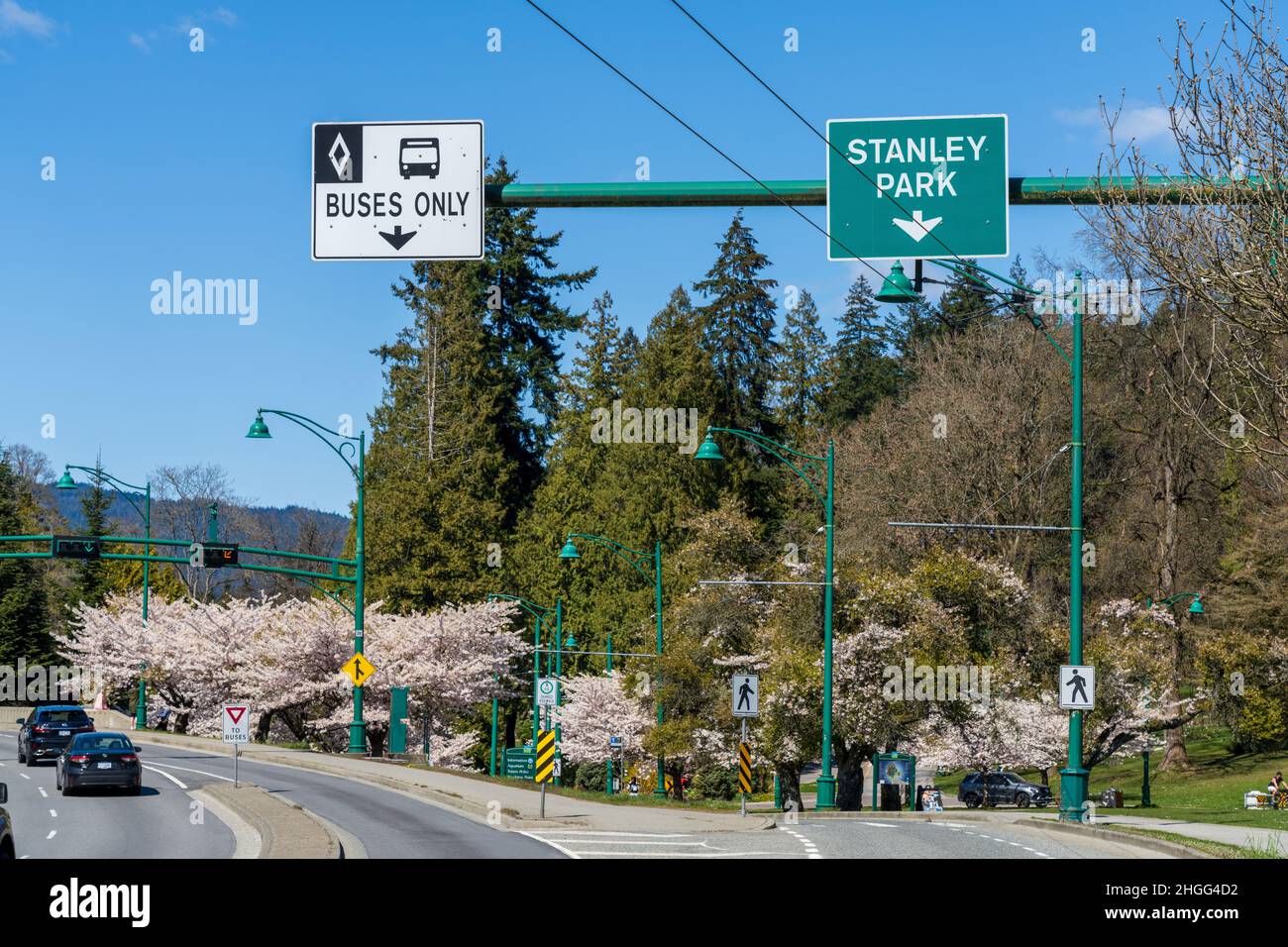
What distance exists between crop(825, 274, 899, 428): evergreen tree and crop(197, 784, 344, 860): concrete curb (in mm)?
60683

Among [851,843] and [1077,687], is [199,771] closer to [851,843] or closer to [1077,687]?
[851,843]

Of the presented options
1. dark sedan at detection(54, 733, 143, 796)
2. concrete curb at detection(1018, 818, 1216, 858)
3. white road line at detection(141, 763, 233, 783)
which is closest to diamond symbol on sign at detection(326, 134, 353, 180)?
concrete curb at detection(1018, 818, 1216, 858)

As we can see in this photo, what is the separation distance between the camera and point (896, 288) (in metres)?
16.1

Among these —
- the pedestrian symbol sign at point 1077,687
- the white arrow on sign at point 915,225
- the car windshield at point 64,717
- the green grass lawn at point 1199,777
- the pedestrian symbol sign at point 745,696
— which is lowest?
the green grass lawn at point 1199,777

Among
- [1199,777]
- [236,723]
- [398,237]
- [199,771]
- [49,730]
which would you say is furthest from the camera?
[1199,777]

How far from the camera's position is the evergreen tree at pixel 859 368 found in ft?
316

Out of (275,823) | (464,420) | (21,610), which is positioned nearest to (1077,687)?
(275,823)

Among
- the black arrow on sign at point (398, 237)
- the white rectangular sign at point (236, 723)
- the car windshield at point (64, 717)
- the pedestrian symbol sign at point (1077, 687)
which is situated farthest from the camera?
the car windshield at point (64, 717)

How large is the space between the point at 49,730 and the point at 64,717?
0.85 metres

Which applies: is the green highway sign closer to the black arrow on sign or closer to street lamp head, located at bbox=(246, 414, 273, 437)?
the black arrow on sign

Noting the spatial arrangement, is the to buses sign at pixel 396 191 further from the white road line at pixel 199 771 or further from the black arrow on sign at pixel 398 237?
the white road line at pixel 199 771

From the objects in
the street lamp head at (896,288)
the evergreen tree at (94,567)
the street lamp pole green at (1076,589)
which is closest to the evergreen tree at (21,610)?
the evergreen tree at (94,567)

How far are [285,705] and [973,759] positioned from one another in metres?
29.9
